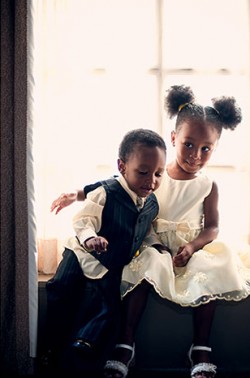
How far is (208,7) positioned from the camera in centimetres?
210

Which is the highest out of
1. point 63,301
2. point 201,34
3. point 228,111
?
point 201,34

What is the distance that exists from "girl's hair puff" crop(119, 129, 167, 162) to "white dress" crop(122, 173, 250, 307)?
20 cm

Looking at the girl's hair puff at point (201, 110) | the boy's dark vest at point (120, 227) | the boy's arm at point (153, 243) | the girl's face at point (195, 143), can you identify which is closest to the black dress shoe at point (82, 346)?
the boy's dark vest at point (120, 227)

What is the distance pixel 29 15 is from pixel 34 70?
16cm

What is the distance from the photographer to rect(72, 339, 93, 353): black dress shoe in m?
1.55

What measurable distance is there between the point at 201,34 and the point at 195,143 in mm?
546

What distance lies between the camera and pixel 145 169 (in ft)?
5.53

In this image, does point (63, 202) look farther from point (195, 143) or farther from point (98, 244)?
point (195, 143)

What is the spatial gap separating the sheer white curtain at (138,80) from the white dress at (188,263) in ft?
0.93

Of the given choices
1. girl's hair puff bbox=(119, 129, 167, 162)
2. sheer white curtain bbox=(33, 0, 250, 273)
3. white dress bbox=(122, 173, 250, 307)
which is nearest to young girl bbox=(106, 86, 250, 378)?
white dress bbox=(122, 173, 250, 307)

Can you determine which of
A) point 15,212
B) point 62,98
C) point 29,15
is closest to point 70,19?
point 62,98

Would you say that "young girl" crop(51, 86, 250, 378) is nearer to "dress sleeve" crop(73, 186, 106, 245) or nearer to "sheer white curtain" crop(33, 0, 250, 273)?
"dress sleeve" crop(73, 186, 106, 245)

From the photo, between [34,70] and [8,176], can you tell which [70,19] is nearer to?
[34,70]

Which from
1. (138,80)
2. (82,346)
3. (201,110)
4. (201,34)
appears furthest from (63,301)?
(201,34)
